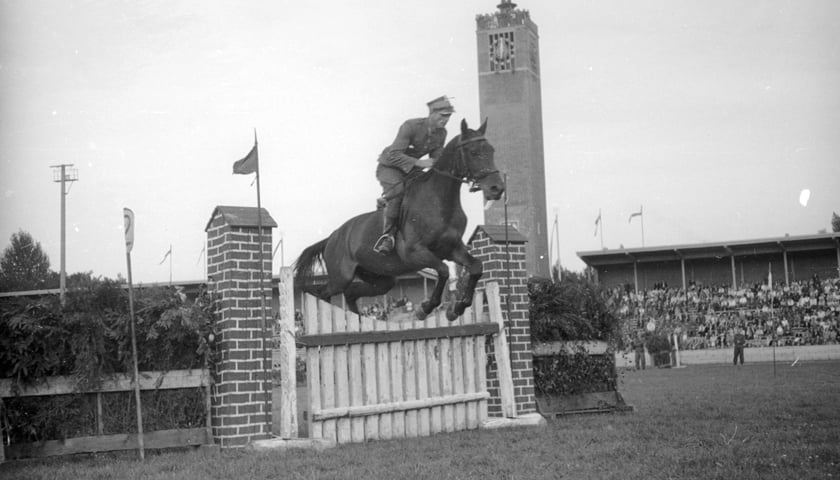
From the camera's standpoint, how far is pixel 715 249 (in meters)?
47.3

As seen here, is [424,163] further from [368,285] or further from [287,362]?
[287,362]

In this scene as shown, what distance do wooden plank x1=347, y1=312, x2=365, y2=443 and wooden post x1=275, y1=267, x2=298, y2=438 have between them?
0.70 metres

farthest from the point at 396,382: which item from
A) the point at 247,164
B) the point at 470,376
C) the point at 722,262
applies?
the point at 722,262

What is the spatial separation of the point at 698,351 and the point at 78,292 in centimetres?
2930

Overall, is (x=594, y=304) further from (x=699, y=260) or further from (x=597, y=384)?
(x=699, y=260)

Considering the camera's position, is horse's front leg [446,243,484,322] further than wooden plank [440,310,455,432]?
No

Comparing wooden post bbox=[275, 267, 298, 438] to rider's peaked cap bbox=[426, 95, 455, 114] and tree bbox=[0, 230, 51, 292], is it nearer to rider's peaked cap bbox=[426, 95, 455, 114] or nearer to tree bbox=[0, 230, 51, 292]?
rider's peaked cap bbox=[426, 95, 455, 114]

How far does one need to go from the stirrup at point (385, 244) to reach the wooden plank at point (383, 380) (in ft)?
3.65

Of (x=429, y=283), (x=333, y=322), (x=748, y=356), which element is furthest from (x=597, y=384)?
(x=429, y=283)

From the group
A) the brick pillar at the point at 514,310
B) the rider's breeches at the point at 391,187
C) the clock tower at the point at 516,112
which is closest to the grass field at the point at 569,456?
the brick pillar at the point at 514,310

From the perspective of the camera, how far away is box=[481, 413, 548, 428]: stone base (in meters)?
11.3

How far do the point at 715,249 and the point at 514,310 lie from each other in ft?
123

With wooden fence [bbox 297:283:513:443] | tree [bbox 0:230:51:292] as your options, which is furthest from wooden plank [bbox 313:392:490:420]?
tree [bbox 0:230:51:292]

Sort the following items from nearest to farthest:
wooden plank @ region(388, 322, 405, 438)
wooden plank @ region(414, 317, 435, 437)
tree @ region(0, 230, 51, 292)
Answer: wooden plank @ region(388, 322, 405, 438) → wooden plank @ region(414, 317, 435, 437) → tree @ region(0, 230, 51, 292)
